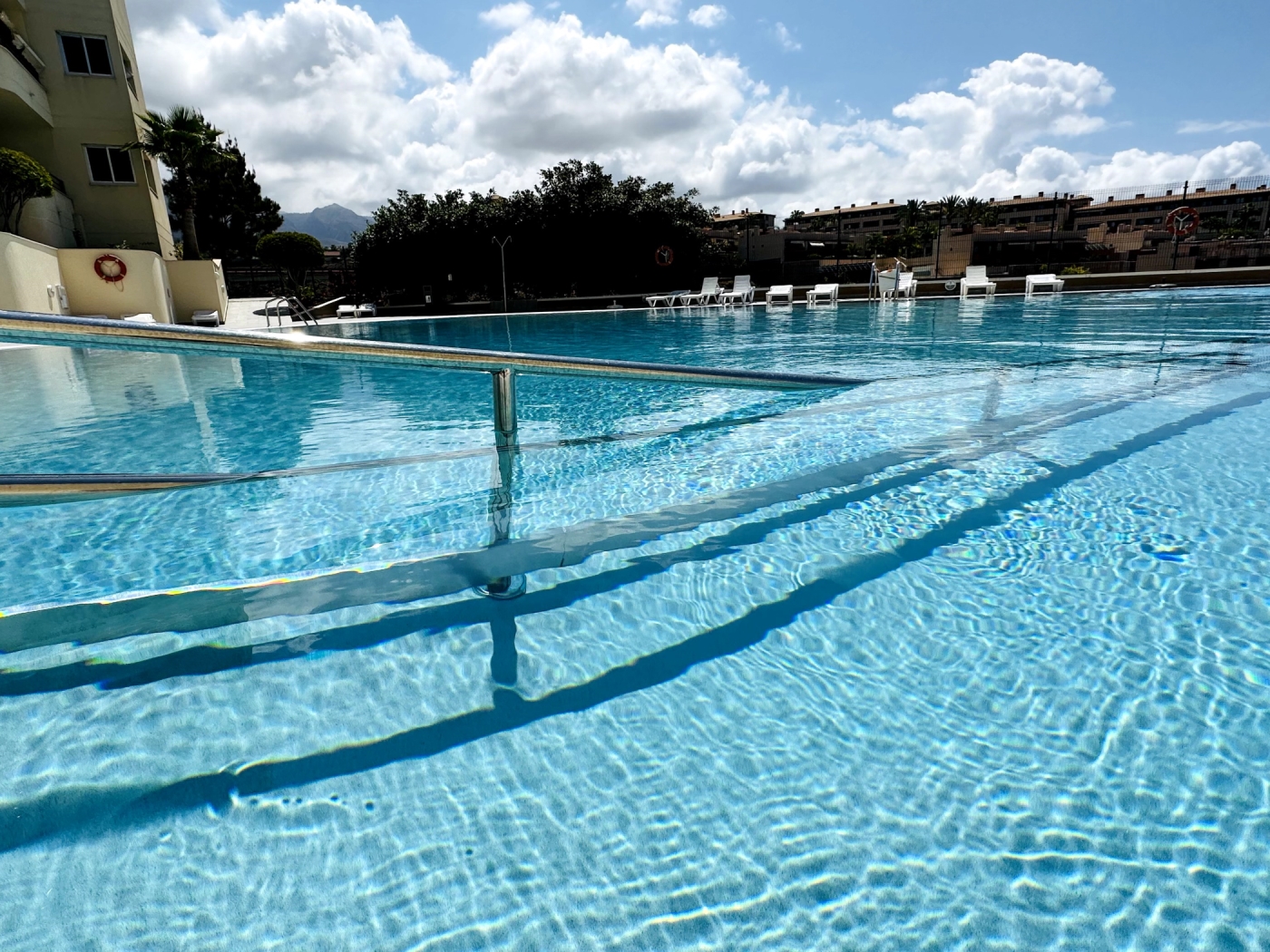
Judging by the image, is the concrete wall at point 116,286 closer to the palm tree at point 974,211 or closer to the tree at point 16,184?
the tree at point 16,184

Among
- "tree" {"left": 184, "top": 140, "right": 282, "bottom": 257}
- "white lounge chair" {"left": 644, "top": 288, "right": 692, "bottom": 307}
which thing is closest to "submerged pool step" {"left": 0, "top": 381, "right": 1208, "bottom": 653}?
"white lounge chair" {"left": 644, "top": 288, "right": 692, "bottom": 307}

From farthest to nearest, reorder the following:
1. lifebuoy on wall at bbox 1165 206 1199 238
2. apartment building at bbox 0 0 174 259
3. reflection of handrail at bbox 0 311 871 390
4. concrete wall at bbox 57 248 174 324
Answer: lifebuoy on wall at bbox 1165 206 1199 238 → apartment building at bbox 0 0 174 259 → concrete wall at bbox 57 248 174 324 → reflection of handrail at bbox 0 311 871 390

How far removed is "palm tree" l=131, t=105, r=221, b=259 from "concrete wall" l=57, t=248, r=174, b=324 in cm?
362

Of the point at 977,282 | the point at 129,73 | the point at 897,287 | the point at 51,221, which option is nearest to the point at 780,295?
the point at 897,287

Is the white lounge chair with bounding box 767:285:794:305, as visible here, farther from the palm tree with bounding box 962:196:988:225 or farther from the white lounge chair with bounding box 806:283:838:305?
the palm tree with bounding box 962:196:988:225

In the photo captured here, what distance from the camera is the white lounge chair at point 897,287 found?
23234 millimetres

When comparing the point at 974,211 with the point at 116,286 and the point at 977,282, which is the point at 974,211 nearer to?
the point at 977,282

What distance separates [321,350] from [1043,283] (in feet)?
88.2

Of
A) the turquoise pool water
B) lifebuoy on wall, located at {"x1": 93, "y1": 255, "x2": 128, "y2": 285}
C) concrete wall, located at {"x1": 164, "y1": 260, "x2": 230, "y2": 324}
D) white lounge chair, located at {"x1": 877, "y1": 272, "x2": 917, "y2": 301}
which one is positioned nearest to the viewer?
the turquoise pool water

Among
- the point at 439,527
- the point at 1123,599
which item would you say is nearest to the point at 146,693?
the point at 439,527

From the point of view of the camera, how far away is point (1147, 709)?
6.21 feet

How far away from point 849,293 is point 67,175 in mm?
25693

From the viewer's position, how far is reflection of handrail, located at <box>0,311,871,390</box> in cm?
163

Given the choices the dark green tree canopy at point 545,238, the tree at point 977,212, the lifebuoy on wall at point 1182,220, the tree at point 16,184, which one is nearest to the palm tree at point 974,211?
the tree at point 977,212
